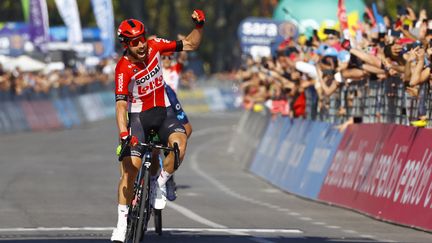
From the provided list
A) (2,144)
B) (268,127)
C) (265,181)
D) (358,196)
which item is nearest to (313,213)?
(358,196)

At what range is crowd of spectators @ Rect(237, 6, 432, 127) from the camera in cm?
1722

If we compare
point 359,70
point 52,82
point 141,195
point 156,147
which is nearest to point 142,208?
point 141,195

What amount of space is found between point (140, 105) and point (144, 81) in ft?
0.84

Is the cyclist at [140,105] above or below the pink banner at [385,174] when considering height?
above

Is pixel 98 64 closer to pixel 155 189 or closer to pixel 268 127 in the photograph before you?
pixel 268 127

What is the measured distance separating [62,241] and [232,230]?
238cm

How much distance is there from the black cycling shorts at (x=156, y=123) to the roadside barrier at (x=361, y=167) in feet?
11.3

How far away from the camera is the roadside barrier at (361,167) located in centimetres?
1648

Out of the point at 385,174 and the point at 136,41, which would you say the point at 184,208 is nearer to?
the point at 385,174

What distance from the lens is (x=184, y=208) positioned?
19.3m

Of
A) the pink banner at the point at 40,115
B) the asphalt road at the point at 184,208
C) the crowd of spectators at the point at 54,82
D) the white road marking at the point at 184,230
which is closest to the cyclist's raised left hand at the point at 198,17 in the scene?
the asphalt road at the point at 184,208

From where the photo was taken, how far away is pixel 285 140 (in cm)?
2508

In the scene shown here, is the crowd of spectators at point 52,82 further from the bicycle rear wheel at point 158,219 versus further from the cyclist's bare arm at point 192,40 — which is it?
the cyclist's bare arm at point 192,40

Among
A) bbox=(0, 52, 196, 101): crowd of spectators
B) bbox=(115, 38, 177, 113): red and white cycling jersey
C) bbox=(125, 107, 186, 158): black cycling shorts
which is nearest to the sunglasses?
bbox=(115, 38, 177, 113): red and white cycling jersey
